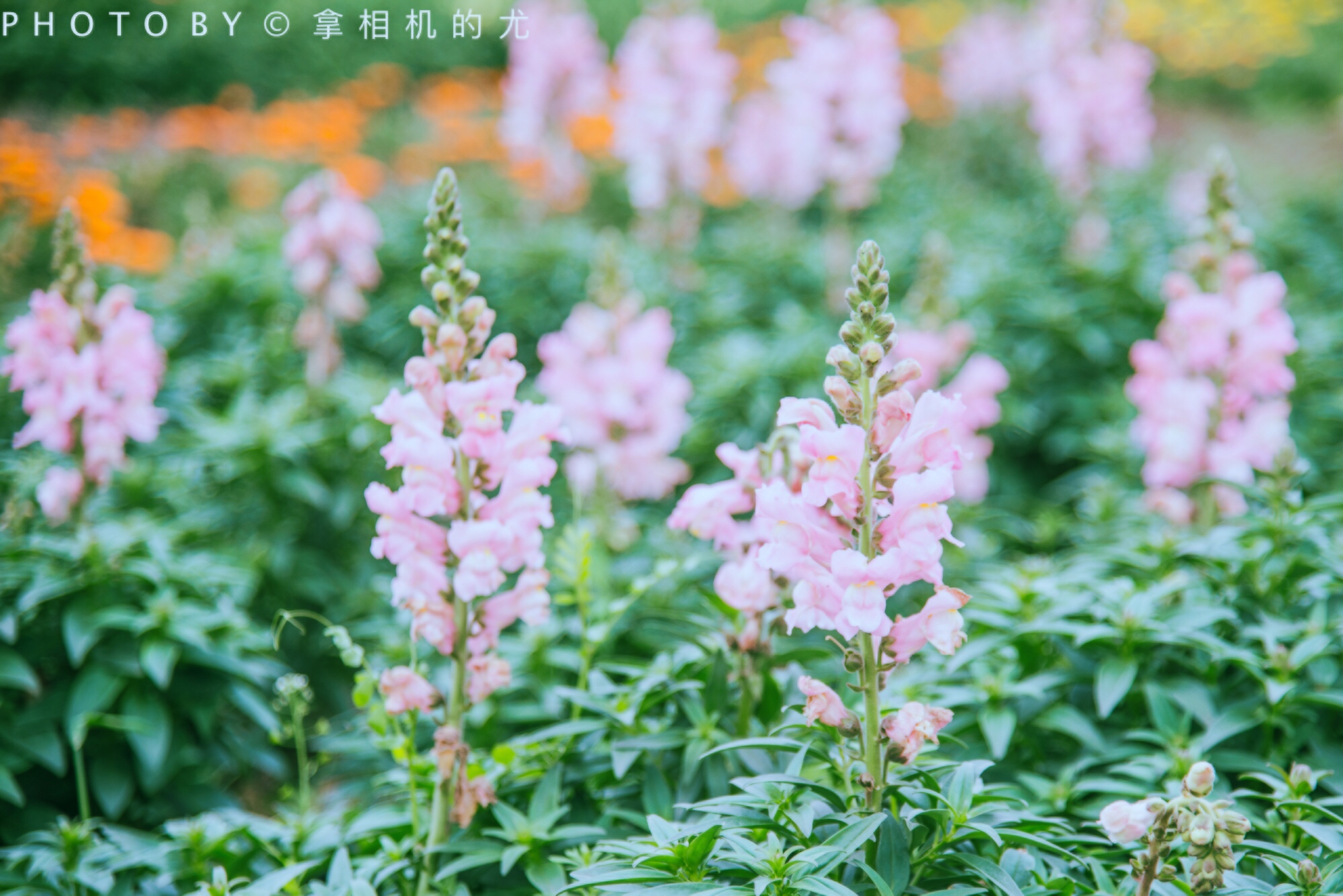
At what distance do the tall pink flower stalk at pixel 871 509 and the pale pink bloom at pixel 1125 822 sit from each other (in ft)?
1.43

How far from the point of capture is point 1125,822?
2.14 metres

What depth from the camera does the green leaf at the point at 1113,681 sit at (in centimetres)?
268

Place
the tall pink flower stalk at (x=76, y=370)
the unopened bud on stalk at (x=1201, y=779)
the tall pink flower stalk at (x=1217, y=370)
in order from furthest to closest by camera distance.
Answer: the tall pink flower stalk at (x=1217, y=370) → the tall pink flower stalk at (x=76, y=370) → the unopened bud on stalk at (x=1201, y=779)

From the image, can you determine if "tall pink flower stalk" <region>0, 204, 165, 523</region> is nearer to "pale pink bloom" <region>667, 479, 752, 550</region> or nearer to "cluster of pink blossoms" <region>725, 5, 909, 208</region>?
"pale pink bloom" <region>667, 479, 752, 550</region>

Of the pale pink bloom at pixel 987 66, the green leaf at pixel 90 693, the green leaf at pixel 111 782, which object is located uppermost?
the pale pink bloom at pixel 987 66

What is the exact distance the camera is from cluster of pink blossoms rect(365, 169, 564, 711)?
2.34 meters

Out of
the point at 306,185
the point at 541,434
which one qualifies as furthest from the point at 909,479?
the point at 306,185

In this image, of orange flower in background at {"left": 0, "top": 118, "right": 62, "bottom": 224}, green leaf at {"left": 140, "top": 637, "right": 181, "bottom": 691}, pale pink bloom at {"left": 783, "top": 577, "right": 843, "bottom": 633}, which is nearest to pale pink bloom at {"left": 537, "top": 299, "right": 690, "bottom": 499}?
green leaf at {"left": 140, "top": 637, "right": 181, "bottom": 691}

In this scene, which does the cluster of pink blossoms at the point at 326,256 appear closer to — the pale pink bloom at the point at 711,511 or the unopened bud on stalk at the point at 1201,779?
the pale pink bloom at the point at 711,511

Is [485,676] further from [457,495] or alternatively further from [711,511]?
[711,511]

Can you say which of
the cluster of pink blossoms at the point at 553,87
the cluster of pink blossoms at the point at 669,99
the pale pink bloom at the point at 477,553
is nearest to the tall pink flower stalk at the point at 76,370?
the pale pink bloom at the point at 477,553

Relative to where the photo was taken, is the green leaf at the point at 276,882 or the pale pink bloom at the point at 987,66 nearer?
the green leaf at the point at 276,882

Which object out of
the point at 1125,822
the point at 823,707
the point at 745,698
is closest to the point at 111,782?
the point at 745,698

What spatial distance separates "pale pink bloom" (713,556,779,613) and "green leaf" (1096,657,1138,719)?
3.16 feet
